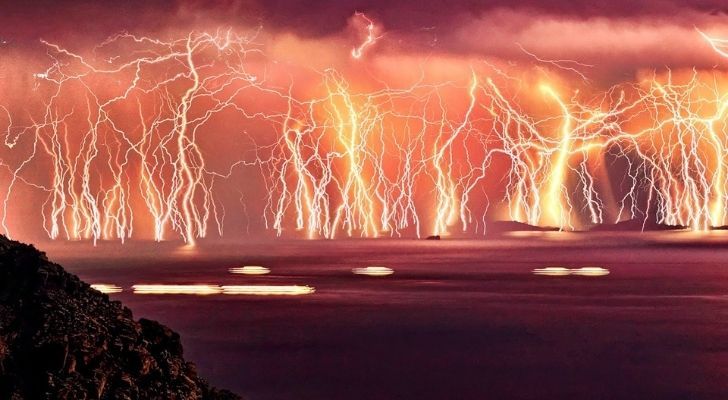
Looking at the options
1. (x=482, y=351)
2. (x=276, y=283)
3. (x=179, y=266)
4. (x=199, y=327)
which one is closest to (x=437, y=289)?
(x=276, y=283)

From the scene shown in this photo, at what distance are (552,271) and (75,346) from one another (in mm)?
27065

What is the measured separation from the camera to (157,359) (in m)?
6.96

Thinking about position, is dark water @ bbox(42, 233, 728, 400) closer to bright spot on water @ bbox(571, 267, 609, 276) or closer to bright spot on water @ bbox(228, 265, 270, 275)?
bright spot on water @ bbox(571, 267, 609, 276)

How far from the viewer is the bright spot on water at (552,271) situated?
3109cm

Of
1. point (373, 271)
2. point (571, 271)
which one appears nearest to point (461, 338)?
point (373, 271)

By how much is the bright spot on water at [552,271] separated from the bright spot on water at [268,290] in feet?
31.0

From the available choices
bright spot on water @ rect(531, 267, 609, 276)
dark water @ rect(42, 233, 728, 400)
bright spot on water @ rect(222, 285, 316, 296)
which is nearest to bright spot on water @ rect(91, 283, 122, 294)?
dark water @ rect(42, 233, 728, 400)

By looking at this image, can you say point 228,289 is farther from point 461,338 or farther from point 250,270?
point 461,338

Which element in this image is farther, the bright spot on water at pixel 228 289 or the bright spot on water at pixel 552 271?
the bright spot on water at pixel 552 271

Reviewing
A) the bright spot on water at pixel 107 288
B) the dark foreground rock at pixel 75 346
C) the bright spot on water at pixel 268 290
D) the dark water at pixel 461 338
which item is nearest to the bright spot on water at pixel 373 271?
the dark water at pixel 461 338

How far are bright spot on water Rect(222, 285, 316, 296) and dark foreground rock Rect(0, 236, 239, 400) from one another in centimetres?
1435

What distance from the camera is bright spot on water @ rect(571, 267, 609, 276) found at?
100 ft

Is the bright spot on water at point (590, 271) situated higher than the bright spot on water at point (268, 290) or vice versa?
the bright spot on water at point (268, 290)

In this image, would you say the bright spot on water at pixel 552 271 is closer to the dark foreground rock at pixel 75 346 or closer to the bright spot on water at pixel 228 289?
the bright spot on water at pixel 228 289
